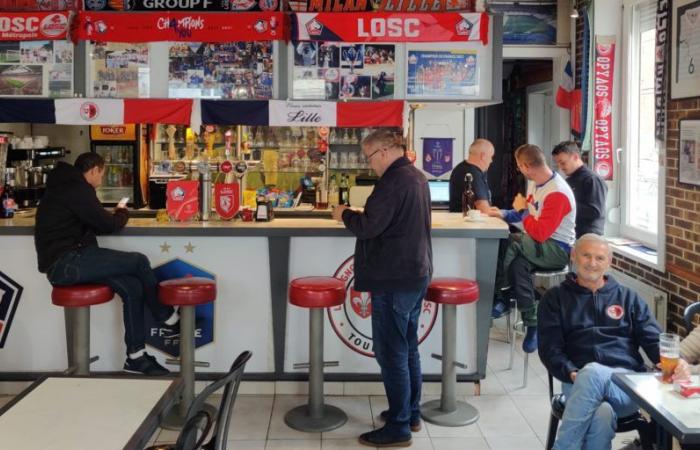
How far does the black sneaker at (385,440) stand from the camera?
4.64 m

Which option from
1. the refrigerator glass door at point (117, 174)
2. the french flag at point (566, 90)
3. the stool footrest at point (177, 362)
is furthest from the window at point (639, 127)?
the refrigerator glass door at point (117, 174)

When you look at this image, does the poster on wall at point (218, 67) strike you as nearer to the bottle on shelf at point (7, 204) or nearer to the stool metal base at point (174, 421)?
the bottle on shelf at point (7, 204)

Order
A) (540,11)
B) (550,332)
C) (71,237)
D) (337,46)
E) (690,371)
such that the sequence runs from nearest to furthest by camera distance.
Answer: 1. (690,371)
2. (550,332)
3. (71,237)
4. (337,46)
5. (540,11)

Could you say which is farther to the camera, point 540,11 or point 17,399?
point 540,11

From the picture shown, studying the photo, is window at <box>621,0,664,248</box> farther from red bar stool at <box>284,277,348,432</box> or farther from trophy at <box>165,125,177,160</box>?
trophy at <box>165,125,177,160</box>

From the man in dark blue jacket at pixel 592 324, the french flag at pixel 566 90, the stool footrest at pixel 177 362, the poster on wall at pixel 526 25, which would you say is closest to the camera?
the man in dark blue jacket at pixel 592 324

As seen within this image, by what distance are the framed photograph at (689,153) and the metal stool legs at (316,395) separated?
8.30ft

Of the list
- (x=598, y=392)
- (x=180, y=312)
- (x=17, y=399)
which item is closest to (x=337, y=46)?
(x=180, y=312)

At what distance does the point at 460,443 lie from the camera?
470cm

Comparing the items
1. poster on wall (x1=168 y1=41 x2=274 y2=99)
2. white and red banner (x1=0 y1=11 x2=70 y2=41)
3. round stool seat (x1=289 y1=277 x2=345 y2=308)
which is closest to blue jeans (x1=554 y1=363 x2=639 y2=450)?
round stool seat (x1=289 y1=277 x2=345 y2=308)

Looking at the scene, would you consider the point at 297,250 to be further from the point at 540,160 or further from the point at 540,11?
the point at 540,11

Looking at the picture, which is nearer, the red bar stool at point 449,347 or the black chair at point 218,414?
the black chair at point 218,414

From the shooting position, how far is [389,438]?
464 cm

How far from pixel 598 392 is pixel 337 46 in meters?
3.56
